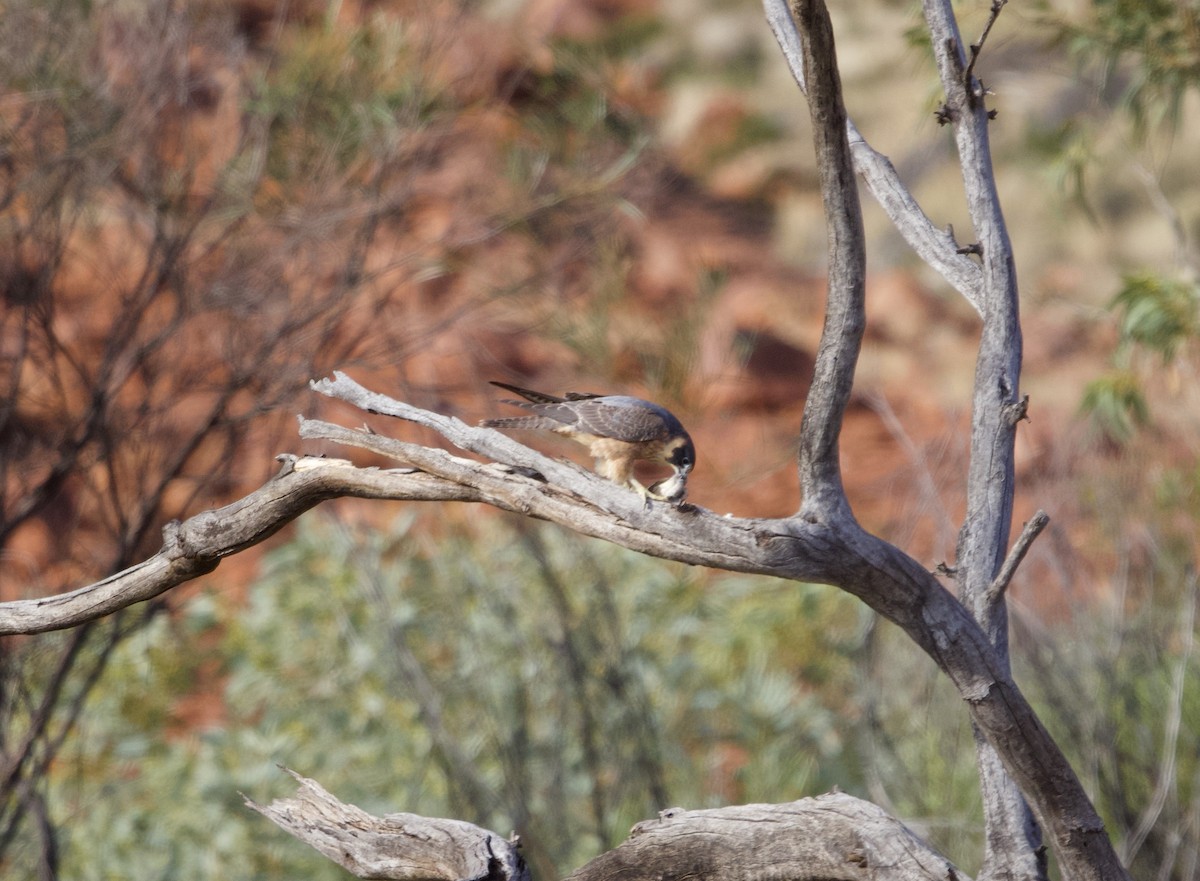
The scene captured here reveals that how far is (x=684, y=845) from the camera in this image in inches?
98.7

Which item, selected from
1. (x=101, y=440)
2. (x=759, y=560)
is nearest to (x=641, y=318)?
(x=101, y=440)

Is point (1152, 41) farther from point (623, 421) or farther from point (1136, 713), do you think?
point (623, 421)

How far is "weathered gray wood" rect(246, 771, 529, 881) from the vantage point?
253 cm

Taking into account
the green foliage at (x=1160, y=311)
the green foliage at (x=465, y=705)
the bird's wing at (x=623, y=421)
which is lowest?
the bird's wing at (x=623, y=421)

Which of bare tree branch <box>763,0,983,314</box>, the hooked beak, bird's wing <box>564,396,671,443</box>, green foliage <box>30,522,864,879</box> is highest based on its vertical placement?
green foliage <box>30,522,864,879</box>

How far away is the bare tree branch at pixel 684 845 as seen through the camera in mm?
2342

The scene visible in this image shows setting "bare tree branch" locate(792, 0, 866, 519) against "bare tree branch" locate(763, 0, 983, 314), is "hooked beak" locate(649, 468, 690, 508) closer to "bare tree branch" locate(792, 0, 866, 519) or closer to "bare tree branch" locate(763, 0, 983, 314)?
"bare tree branch" locate(792, 0, 866, 519)

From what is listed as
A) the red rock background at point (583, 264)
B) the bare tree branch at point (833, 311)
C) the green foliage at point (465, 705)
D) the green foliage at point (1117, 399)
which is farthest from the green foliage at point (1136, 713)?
the bare tree branch at point (833, 311)

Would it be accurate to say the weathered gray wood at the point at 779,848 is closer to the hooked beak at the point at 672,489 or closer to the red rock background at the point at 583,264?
the hooked beak at the point at 672,489

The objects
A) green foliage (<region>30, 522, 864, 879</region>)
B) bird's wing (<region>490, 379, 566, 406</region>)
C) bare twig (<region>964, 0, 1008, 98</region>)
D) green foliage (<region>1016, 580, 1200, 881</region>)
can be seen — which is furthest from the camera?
green foliage (<region>30, 522, 864, 879</region>)

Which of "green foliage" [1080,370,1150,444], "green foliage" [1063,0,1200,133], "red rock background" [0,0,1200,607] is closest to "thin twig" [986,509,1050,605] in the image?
"red rock background" [0,0,1200,607]

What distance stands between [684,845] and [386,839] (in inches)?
24.4

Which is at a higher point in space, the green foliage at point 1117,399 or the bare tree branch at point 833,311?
the green foliage at point 1117,399

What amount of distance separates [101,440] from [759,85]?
353 inches
